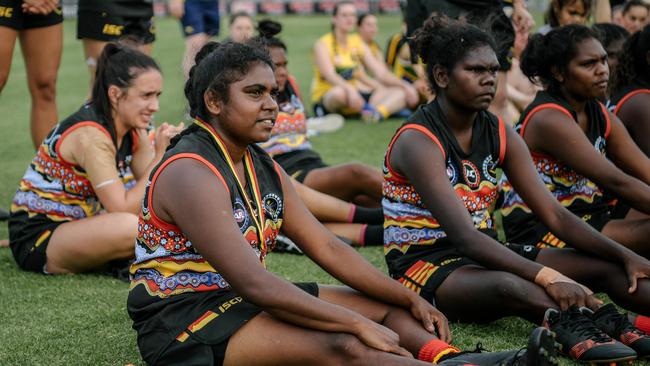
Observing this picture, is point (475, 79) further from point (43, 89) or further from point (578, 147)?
point (43, 89)

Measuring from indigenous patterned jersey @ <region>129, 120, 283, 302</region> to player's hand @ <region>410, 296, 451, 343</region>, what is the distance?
58 cm

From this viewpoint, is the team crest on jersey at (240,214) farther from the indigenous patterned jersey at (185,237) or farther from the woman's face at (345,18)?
the woman's face at (345,18)

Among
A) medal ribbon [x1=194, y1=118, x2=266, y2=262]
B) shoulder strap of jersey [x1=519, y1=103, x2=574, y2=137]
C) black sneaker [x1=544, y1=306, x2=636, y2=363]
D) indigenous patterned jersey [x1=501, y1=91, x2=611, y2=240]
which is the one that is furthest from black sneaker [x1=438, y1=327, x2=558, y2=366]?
shoulder strap of jersey [x1=519, y1=103, x2=574, y2=137]

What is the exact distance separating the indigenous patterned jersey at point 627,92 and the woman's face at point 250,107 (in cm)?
242

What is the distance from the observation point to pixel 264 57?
3088 mm

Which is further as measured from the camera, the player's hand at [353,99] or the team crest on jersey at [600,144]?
the player's hand at [353,99]

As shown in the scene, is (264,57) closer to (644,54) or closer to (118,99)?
(118,99)

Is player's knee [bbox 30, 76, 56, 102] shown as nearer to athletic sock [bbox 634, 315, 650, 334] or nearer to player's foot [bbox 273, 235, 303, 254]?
player's foot [bbox 273, 235, 303, 254]

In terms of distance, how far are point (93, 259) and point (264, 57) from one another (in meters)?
1.79

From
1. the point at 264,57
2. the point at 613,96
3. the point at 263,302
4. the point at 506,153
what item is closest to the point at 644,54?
the point at 613,96

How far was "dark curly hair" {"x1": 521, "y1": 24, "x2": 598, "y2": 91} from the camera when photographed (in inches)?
167

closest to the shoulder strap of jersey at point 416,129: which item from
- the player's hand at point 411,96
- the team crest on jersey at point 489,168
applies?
the team crest on jersey at point 489,168

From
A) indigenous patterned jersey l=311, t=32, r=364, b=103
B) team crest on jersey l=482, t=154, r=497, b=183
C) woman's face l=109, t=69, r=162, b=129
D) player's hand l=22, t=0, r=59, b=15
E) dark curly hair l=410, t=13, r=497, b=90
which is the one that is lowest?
indigenous patterned jersey l=311, t=32, r=364, b=103

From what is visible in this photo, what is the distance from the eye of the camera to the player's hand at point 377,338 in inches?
109
